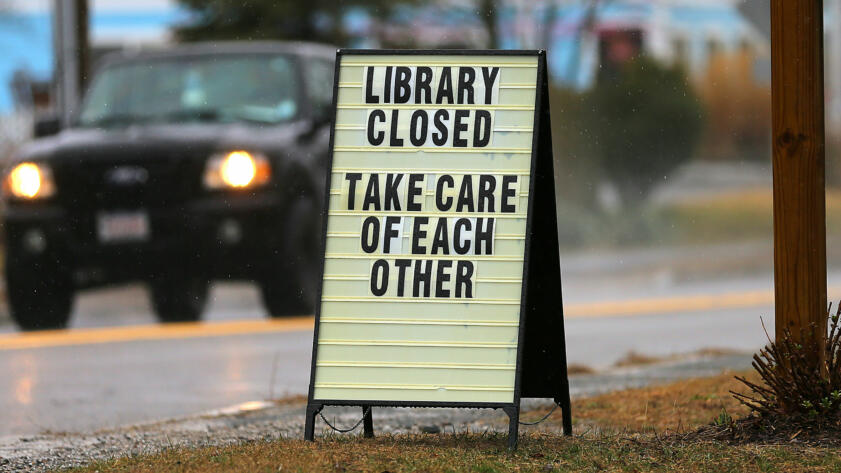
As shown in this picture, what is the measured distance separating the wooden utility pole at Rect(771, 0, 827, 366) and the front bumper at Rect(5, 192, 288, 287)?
6.44 metres

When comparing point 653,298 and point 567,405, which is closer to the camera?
point 567,405

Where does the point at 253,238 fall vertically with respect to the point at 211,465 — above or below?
above

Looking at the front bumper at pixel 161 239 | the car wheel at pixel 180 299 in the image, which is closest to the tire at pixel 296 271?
the front bumper at pixel 161 239

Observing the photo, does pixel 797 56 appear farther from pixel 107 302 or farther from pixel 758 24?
pixel 107 302

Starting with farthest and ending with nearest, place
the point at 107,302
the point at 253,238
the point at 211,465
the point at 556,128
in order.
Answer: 1. the point at 556,128
2. the point at 107,302
3. the point at 253,238
4. the point at 211,465

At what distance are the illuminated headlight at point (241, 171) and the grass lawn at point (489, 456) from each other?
5.99m

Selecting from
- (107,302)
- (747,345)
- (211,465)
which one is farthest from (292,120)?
(211,465)

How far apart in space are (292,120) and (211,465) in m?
7.32

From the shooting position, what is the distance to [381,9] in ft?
83.7

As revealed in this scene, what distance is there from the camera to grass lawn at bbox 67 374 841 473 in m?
5.29

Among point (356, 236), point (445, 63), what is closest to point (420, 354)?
point (356, 236)

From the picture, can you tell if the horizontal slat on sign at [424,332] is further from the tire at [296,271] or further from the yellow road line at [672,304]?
the yellow road line at [672,304]

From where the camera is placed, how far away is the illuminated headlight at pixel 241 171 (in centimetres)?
1212

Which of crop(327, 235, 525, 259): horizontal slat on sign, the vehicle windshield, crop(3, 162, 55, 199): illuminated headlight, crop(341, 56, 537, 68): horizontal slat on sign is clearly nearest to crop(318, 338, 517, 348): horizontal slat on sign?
crop(327, 235, 525, 259): horizontal slat on sign
